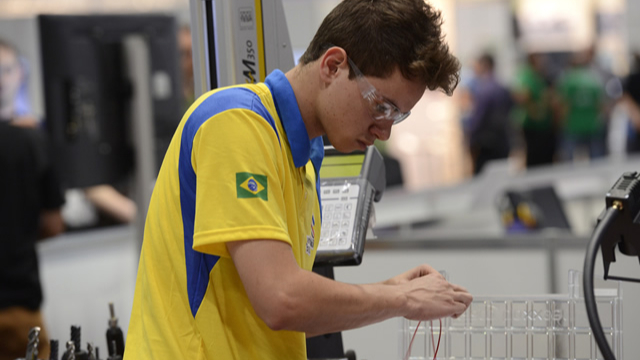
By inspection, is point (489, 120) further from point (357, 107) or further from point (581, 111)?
point (357, 107)

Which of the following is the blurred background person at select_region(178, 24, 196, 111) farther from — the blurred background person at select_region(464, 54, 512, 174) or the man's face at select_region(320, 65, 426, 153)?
the blurred background person at select_region(464, 54, 512, 174)

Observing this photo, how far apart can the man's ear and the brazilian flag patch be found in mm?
225

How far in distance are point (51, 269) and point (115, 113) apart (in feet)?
6.06

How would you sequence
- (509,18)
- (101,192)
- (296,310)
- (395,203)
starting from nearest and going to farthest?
(296,310) → (101,192) → (395,203) → (509,18)

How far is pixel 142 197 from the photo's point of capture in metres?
3.35

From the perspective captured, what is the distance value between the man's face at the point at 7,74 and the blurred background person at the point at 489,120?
16.5 feet

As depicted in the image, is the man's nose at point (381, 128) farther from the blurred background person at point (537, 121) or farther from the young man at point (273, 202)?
the blurred background person at point (537, 121)

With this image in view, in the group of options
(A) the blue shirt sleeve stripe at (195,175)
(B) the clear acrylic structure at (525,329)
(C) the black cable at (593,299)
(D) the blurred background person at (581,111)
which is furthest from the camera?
(D) the blurred background person at (581,111)

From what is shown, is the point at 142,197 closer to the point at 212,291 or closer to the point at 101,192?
the point at 101,192

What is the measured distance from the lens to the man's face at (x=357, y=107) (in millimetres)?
1257

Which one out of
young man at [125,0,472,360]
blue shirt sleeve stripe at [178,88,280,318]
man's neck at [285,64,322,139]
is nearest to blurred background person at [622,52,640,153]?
young man at [125,0,472,360]

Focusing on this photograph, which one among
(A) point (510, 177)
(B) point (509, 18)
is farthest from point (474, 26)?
(A) point (510, 177)

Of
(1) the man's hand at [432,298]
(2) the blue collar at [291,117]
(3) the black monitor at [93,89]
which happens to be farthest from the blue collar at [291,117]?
(3) the black monitor at [93,89]

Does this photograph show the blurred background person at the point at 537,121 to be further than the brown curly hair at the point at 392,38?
Yes
